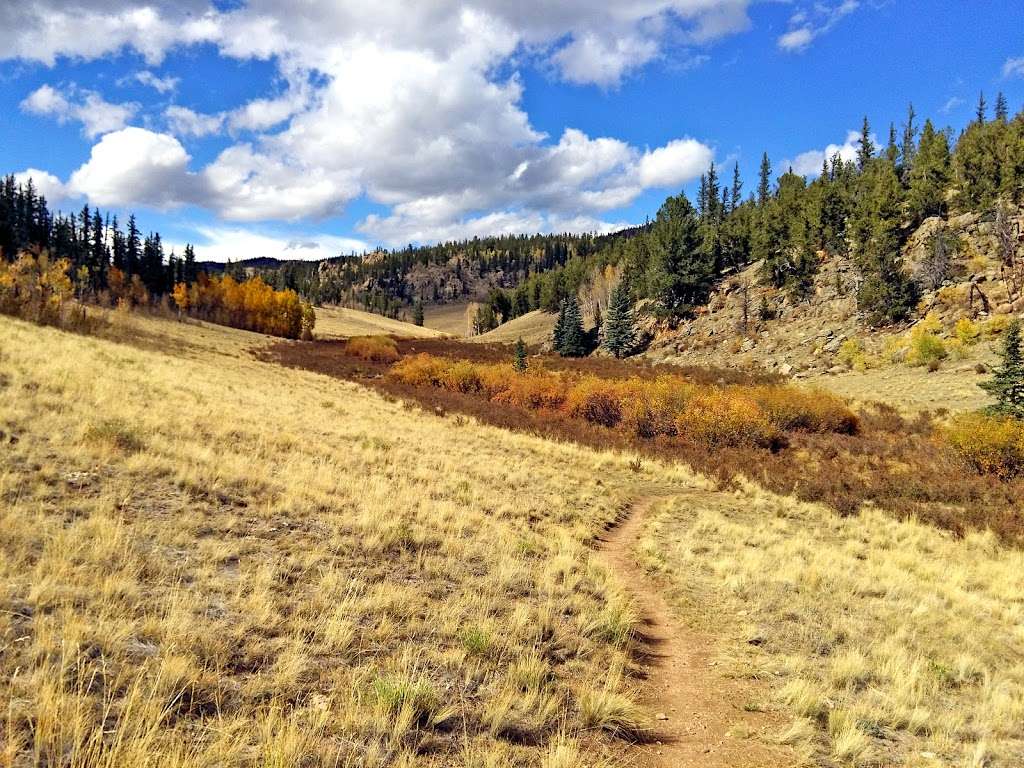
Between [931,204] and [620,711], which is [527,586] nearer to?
[620,711]

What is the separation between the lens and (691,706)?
20.4 ft

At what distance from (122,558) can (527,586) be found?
541 cm

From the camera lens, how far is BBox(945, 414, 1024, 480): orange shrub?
64.0 ft

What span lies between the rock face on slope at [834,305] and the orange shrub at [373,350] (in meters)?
33.0

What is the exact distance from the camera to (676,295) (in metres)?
74.8

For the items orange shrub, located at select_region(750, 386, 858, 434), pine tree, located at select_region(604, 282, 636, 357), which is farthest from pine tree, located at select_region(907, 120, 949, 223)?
orange shrub, located at select_region(750, 386, 858, 434)

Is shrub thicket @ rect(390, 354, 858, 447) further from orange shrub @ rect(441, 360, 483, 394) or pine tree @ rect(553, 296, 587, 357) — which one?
pine tree @ rect(553, 296, 587, 357)

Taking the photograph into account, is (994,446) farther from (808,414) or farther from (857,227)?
(857,227)

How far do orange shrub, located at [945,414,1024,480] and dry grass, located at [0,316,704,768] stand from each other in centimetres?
1734

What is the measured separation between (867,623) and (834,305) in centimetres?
5901

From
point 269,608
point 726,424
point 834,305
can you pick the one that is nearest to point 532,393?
point 726,424

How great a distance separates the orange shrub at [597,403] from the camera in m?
30.1

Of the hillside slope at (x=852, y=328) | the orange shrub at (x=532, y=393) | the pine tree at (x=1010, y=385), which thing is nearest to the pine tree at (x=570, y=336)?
the hillside slope at (x=852, y=328)

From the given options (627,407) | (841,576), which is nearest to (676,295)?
(627,407)
